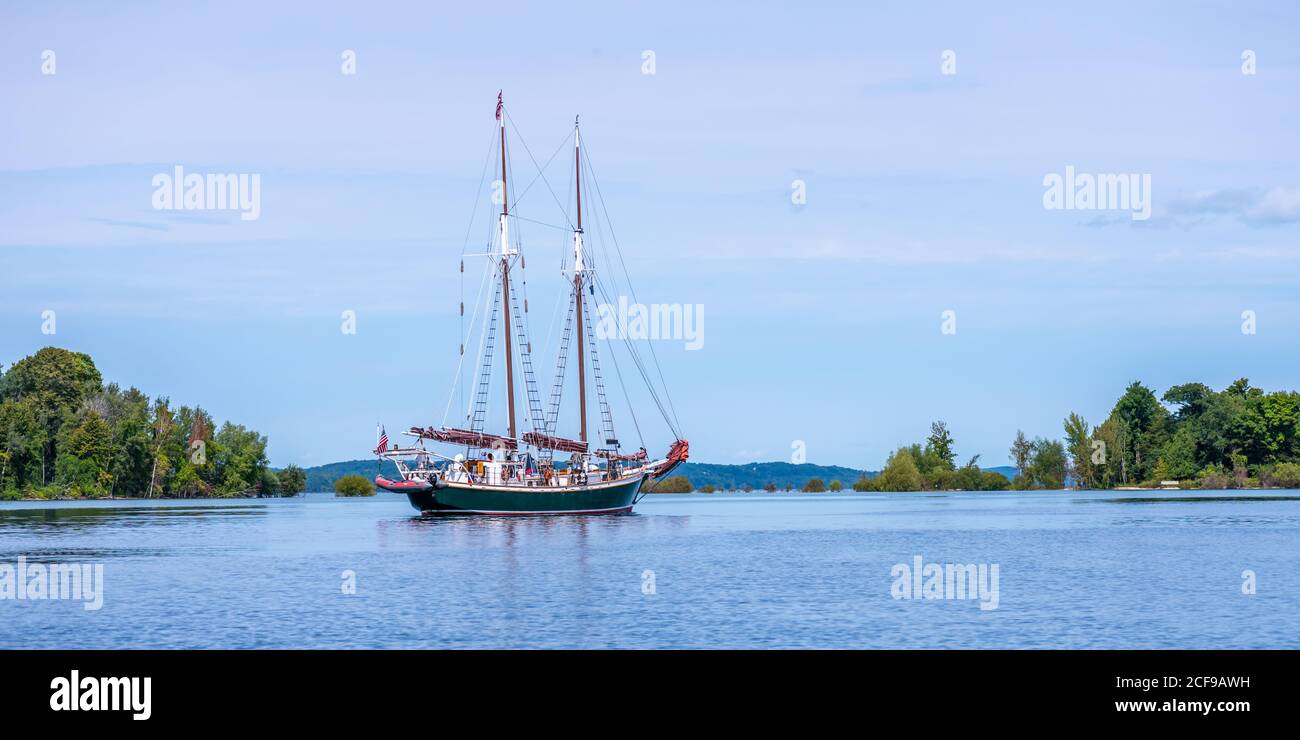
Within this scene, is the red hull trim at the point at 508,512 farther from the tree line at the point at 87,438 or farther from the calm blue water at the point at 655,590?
the tree line at the point at 87,438

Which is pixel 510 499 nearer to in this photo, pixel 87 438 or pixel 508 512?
pixel 508 512

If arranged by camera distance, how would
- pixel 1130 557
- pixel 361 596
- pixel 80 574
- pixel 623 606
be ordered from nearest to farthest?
pixel 623 606, pixel 361 596, pixel 80 574, pixel 1130 557

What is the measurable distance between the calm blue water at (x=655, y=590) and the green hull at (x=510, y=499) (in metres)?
12.2

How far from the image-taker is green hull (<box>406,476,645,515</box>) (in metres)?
106

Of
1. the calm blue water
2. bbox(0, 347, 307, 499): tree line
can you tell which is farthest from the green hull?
bbox(0, 347, 307, 499): tree line

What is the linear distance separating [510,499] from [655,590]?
58573mm

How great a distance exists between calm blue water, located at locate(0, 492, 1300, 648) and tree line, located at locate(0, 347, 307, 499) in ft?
287

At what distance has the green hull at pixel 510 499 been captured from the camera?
106219 mm

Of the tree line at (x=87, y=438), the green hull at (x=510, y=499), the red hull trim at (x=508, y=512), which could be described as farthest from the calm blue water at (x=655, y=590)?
the tree line at (x=87, y=438)

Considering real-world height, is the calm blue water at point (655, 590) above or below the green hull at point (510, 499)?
below
